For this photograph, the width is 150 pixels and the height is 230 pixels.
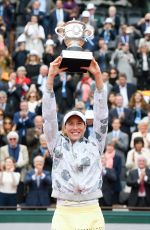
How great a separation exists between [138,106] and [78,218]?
8.81m

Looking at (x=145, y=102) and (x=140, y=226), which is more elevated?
(x=145, y=102)

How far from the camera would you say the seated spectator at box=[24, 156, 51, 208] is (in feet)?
44.8

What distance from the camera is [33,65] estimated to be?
1789 cm

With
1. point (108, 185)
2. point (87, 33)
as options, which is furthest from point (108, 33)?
point (87, 33)

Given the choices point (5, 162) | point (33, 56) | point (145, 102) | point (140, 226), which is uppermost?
point (33, 56)

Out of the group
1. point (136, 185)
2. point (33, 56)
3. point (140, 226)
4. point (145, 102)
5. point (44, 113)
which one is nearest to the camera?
point (44, 113)

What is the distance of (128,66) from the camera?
1819 cm

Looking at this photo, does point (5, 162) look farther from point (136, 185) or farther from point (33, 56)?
point (33, 56)

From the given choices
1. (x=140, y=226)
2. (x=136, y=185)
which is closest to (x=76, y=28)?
(x=140, y=226)

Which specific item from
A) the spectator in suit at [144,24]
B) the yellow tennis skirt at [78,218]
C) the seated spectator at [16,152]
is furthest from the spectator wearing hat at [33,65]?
the yellow tennis skirt at [78,218]

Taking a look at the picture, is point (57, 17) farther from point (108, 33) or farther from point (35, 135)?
point (35, 135)

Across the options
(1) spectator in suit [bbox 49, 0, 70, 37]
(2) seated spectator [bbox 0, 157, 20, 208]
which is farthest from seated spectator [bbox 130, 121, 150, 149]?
(1) spectator in suit [bbox 49, 0, 70, 37]

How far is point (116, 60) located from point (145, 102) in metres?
2.15

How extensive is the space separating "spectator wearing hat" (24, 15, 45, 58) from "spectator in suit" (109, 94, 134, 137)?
3.35m
